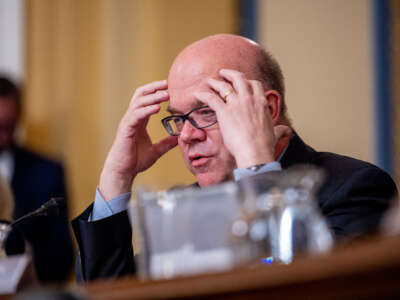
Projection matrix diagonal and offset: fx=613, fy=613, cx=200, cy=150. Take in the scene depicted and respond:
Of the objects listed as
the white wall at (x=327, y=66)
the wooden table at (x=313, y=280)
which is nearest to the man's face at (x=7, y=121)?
the white wall at (x=327, y=66)

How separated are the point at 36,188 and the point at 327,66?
1573mm

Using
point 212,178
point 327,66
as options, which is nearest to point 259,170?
point 212,178

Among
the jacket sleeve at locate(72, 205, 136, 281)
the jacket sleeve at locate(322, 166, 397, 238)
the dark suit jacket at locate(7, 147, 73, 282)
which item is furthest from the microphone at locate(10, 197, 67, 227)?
the dark suit jacket at locate(7, 147, 73, 282)

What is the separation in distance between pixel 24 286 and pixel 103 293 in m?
0.53

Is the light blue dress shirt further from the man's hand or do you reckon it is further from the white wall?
the white wall

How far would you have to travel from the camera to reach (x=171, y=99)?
1.57 metres

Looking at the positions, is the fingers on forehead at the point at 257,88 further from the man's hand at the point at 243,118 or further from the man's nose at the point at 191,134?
the man's nose at the point at 191,134

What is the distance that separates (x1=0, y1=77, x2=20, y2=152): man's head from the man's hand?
203cm

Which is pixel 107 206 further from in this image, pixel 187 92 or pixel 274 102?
pixel 274 102

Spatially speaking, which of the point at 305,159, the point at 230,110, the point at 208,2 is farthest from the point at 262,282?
the point at 208,2

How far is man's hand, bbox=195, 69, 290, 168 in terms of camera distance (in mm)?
1178

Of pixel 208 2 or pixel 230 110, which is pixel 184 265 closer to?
pixel 230 110

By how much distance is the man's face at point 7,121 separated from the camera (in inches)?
125

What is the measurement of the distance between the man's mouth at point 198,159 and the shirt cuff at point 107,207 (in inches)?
7.5
